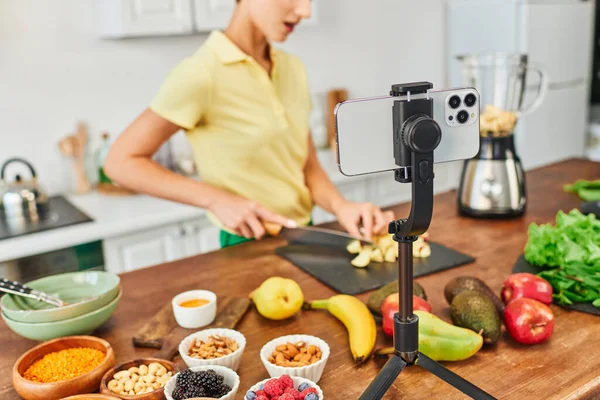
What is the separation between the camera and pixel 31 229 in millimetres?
2439

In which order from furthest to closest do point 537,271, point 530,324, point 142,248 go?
point 142,248 < point 537,271 < point 530,324

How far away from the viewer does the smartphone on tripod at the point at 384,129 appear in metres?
0.86

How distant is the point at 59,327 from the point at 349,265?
2.25 feet

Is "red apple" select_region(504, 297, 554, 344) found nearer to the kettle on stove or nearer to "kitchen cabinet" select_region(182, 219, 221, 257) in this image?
"kitchen cabinet" select_region(182, 219, 221, 257)

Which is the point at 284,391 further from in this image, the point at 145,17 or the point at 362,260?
the point at 145,17

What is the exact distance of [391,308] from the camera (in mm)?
1182

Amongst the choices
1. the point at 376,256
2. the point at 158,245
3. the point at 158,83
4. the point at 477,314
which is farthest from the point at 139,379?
the point at 158,83

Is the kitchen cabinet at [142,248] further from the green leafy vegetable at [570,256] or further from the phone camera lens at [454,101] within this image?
the phone camera lens at [454,101]

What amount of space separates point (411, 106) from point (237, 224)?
0.82 m

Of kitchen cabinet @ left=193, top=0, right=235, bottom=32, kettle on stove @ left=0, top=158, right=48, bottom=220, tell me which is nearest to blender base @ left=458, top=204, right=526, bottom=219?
kitchen cabinet @ left=193, top=0, right=235, bottom=32

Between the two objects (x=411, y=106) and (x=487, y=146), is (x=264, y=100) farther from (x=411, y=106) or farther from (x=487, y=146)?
(x=411, y=106)

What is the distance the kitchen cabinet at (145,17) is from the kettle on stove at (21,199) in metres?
0.71

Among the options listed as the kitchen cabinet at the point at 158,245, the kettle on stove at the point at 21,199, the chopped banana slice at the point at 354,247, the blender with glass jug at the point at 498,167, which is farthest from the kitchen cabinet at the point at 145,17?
the chopped banana slice at the point at 354,247

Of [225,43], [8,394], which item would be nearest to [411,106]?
[8,394]
